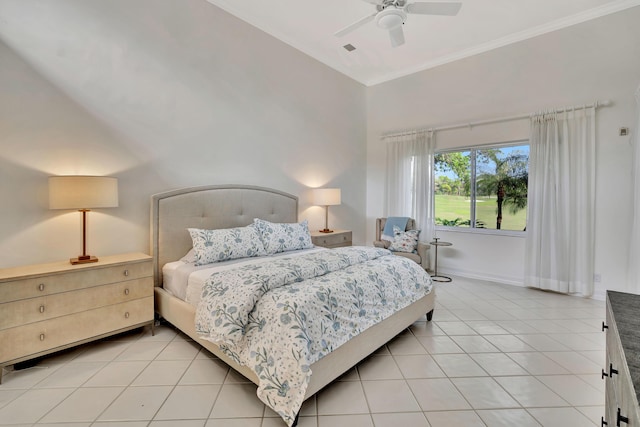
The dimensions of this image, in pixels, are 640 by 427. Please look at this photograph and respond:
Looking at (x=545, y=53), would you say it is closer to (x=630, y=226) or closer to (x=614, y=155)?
(x=614, y=155)

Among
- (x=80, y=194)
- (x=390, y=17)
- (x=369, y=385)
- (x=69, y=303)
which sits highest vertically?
(x=390, y=17)

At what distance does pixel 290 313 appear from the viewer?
1639 mm

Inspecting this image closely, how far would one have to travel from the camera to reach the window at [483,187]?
166 inches

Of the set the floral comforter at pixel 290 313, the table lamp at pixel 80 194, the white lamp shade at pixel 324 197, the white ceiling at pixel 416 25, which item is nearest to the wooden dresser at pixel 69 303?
the table lamp at pixel 80 194

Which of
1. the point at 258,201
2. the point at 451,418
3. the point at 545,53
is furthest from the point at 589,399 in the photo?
the point at 545,53

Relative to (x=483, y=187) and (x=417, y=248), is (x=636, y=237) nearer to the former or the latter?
(x=483, y=187)

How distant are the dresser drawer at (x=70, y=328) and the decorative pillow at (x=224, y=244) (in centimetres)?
57

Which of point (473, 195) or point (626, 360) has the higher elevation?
point (473, 195)

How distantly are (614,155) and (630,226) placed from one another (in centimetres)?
83

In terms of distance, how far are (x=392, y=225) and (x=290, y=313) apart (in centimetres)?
345

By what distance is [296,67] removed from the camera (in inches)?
170

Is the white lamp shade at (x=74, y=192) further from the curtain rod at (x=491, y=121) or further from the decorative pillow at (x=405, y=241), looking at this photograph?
the curtain rod at (x=491, y=121)

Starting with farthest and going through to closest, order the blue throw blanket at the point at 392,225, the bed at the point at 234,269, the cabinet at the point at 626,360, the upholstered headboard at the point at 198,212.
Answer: the blue throw blanket at the point at 392,225 → the upholstered headboard at the point at 198,212 → the bed at the point at 234,269 → the cabinet at the point at 626,360

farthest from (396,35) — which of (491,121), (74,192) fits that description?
(74,192)
